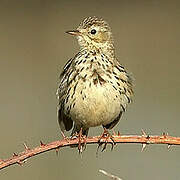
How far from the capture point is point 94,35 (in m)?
4.09

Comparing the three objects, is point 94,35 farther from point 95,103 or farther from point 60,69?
point 60,69

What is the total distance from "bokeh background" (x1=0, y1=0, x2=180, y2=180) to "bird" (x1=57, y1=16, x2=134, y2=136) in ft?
5.32

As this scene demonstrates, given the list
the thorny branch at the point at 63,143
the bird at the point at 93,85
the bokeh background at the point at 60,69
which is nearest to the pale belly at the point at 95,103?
the bird at the point at 93,85

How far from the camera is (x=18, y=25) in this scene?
6.39 meters

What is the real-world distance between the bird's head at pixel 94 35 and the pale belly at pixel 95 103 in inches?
13.3

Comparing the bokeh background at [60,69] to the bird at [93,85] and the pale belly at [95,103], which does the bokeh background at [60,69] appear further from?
the pale belly at [95,103]

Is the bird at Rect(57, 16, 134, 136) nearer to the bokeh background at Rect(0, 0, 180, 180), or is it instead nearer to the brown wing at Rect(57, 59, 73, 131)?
the brown wing at Rect(57, 59, 73, 131)

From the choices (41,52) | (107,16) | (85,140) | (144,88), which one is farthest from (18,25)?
(85,140)

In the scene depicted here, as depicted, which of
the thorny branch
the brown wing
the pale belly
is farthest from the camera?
the brown wing

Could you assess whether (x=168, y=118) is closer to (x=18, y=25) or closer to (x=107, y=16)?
(x=107, y=16)

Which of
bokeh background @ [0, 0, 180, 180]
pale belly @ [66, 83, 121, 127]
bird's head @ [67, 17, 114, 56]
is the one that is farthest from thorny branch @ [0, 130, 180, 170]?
bokeh background @ [0, 0, 180, 180]

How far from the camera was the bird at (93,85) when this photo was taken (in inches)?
150

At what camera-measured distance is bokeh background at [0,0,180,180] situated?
5.77 metres

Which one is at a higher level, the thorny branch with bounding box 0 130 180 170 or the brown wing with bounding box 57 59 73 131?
the brown wing with bounding box 57 59 73 131
